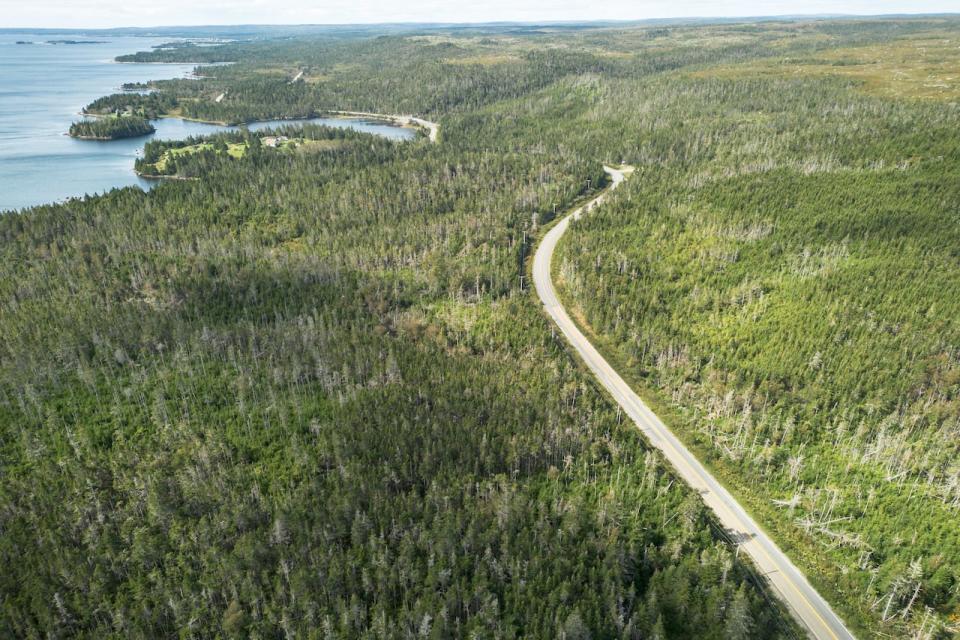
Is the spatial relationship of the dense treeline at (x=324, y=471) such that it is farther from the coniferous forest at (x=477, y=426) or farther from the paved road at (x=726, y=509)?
the paved road at (x=726, y=509)

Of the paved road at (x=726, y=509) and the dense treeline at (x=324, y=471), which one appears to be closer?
the dense treeline at (x=324, y=471)

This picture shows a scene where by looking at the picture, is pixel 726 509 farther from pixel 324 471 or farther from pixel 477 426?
pixel 324 471

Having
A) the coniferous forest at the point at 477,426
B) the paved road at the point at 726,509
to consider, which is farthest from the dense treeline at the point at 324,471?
the paved road at the point at 726,509

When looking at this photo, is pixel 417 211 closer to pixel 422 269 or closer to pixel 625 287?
pixel 422 269

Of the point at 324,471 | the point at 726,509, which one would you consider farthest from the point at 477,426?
the point at 726,509

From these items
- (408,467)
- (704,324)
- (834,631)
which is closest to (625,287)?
(704,324)

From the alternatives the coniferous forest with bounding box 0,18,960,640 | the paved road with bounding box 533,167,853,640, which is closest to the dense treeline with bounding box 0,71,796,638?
the coniferous forest with bounding box 0,18,960,640

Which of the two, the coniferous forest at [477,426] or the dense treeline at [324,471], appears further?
the coniferous forest at [477,426]
